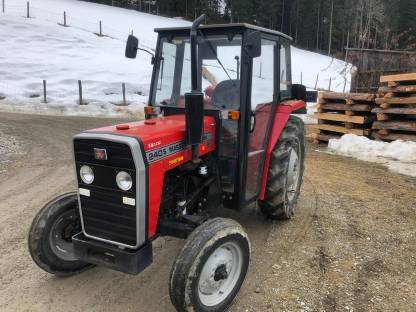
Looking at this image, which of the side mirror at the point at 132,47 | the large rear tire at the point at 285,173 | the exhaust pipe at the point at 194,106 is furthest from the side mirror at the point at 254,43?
the large rear tire at the point at 285,173

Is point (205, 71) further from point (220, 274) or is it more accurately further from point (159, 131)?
point (220, 274)

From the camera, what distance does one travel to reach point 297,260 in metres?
4.24

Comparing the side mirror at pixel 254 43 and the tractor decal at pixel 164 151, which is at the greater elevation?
the side mirror at pixel 254 43

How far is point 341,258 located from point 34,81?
17812mm

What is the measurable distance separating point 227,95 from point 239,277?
1667 mm

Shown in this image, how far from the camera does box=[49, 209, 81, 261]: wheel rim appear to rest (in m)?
3.76

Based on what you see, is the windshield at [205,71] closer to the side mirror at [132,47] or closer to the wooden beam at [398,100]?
the side mirror at [132,47]

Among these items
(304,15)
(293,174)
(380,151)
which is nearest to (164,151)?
(293,174)

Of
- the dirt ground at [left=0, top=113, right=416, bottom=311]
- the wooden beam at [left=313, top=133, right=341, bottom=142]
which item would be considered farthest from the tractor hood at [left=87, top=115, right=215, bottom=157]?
the wooden beam at [left=313, top=133, right=341, bottom=142]

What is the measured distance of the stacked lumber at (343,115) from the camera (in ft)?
32.9

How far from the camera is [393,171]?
790cm

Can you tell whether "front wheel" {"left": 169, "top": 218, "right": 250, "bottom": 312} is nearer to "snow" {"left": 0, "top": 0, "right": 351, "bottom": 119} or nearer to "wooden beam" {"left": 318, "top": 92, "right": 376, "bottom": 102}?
"wooden beam" {"left": 318, "top": 92, "right": 376, "bottom": 102}

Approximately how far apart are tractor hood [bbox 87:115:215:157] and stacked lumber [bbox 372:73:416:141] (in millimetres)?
6680

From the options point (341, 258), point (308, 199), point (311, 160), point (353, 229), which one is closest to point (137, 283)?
point (341, 258)
